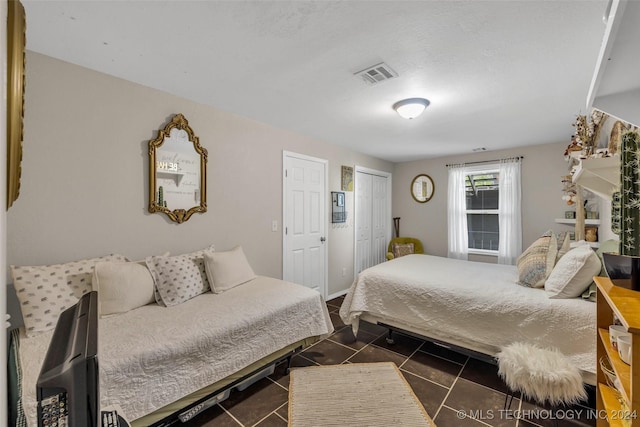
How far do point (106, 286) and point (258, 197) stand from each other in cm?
163

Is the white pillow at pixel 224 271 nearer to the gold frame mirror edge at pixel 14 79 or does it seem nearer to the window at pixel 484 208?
the gold frame mirror edge at pixel 14 79

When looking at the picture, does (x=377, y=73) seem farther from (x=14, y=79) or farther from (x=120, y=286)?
(x=120, y=286)

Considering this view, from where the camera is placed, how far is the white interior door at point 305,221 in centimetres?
345

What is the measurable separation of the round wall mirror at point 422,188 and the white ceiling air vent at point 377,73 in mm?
3332

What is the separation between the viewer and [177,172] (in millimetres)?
2428

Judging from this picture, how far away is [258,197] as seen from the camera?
311 centimetres

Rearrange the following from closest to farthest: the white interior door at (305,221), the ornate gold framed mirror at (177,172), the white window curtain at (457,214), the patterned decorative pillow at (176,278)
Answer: the patterned decorative pillow at (176,278)
the ornate gold framed mirror at (177,172)
the white interior door at (305,221)
the white window curtain at (457,214)

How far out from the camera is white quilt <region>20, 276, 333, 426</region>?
1.33 metres

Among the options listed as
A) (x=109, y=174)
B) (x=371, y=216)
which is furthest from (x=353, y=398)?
(x=371, y=216)

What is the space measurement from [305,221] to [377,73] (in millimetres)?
2137

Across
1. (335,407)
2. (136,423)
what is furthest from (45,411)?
(335,407)

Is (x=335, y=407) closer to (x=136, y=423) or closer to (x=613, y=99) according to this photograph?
(x=136, y=423)

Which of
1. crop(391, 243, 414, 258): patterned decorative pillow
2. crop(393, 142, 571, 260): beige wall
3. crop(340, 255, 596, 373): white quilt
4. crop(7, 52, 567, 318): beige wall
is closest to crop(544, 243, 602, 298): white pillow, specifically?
crop(340, 255, 596, 373): white quilt

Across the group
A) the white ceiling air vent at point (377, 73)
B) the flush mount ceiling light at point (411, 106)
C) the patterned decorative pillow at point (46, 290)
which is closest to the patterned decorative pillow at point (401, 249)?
the flush mount ceiling light at point (411, 106)
